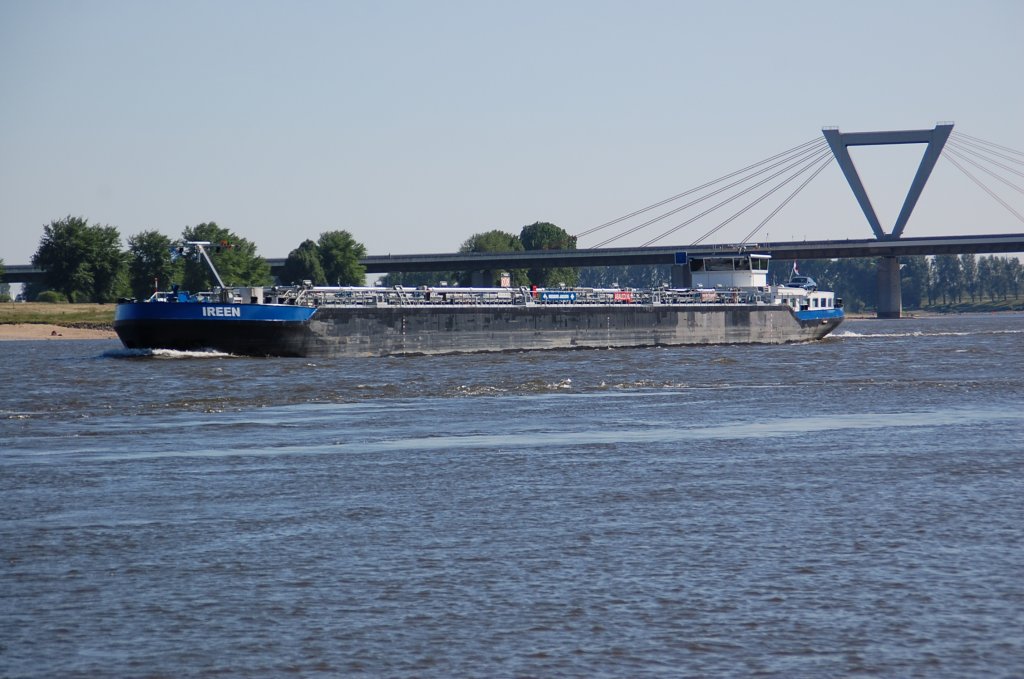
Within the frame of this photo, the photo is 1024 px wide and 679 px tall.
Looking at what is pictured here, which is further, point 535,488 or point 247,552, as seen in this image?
point 535,488

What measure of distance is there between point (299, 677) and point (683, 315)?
2942 inches

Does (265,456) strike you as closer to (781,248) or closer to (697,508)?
(697,508)

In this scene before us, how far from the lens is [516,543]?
15.7 m

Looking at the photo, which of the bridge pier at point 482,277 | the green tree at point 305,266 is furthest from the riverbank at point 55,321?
the bridge pier at point 482,277

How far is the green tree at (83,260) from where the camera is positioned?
6004 inches

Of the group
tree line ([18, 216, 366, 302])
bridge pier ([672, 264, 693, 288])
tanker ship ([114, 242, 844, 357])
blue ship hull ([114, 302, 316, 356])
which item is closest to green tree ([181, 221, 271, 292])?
tree line ([18, 216, 366, 302])

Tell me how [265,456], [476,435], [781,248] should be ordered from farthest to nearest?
[781,248]
[476,435]
[265,456]

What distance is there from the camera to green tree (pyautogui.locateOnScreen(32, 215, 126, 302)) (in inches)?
6004

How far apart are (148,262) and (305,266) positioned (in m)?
20.1

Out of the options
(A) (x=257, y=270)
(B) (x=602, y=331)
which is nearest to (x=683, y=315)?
(B) (x=602, y=331)

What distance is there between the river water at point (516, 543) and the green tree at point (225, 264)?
391 ft

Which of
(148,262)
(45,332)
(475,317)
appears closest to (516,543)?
(475,317)

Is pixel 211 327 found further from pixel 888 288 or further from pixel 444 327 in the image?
pixel 888 288

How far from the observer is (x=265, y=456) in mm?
24875
